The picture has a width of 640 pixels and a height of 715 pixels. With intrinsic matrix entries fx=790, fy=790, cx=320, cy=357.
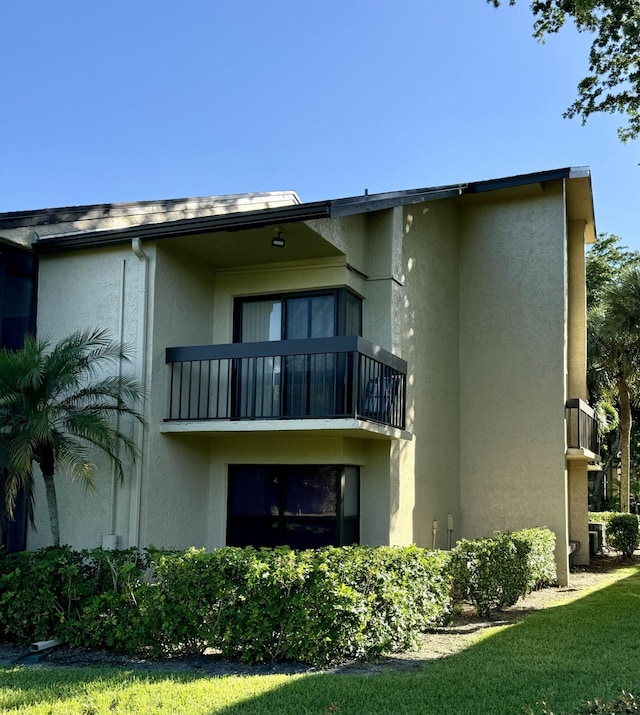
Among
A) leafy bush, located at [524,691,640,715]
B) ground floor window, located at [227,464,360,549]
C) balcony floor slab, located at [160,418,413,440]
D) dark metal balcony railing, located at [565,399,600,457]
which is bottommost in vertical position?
leafy bush, located at [524,691,640,715]

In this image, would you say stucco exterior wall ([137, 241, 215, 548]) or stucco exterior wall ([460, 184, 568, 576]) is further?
stucco exterior wall ([460, 184, 568, 576])

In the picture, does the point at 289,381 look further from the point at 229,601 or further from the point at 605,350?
the point at 605,350

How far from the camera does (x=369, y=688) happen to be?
7.30 meters

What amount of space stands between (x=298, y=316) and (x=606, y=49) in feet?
20.8

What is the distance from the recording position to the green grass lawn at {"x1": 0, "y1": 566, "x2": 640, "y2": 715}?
22.1 ft

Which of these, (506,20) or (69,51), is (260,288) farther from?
(69,51)

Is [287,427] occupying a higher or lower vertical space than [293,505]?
higher

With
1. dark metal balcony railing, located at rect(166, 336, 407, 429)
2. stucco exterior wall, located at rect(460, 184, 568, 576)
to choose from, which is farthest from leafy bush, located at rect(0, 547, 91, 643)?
stucco exterior wall, located at rect(460, 184, 568, 576)

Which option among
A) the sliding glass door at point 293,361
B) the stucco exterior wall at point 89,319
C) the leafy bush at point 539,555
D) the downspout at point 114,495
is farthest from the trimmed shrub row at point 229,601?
the leafy bush at point 539,555

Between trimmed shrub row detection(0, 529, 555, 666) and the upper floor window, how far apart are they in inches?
175

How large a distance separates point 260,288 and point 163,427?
2992mm

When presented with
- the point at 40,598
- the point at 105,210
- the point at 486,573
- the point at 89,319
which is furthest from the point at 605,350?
the point at 40,598

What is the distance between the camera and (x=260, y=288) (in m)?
13.5

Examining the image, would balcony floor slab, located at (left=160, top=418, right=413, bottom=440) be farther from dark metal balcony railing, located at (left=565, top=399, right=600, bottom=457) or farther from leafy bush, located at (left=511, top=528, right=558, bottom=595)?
dark metal balcony railing, located at (left=565, top=399, right=600, bottom=457)
